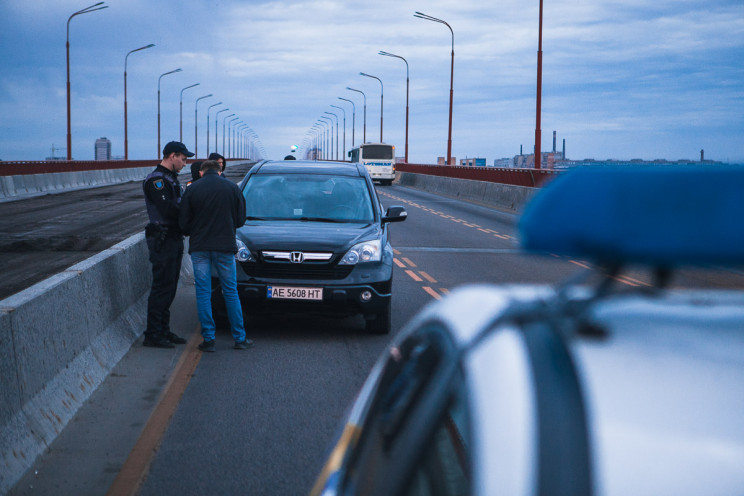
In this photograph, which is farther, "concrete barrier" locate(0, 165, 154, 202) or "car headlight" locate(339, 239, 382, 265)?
"concrete barrier" locate(0, 165, 154, 202)

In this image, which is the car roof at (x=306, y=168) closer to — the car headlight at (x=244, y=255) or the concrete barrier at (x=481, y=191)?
the car headlight at (x=244, y=255)

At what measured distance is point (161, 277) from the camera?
8203 mm

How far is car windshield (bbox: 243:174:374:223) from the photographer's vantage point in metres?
9.84

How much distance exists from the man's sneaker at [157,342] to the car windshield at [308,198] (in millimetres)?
1984

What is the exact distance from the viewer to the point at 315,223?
959cm

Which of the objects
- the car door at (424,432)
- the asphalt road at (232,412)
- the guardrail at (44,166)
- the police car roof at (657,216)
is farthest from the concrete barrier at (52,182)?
the police car roof at (657,216)

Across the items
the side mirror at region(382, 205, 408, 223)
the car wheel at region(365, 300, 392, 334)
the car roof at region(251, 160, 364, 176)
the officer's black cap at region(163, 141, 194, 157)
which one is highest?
the officer's black cap at region(163, 141, 194, 157)

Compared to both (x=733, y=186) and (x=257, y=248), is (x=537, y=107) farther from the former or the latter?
(x=733, y=186)

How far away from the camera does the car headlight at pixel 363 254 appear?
8758mm

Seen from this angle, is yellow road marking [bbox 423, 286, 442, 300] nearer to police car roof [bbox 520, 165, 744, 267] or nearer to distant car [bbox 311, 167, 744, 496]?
distant car [bbox 311, 167, 744, 496]

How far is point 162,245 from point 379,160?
55794mm

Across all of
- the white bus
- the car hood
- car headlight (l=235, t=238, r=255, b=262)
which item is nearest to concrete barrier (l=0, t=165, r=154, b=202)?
the white bus

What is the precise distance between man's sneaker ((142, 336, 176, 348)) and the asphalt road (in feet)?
0.42

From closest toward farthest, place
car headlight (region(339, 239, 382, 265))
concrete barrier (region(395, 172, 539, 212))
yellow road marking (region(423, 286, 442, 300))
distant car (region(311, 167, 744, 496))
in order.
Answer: distant car (region(311, 167, 744, 496)) < car headlight (region(339, 239, 382, 265)) < yellow road marking (region(423, 286, 442, 300)) < concrete barrier (region(395, 172, 539, 212))
